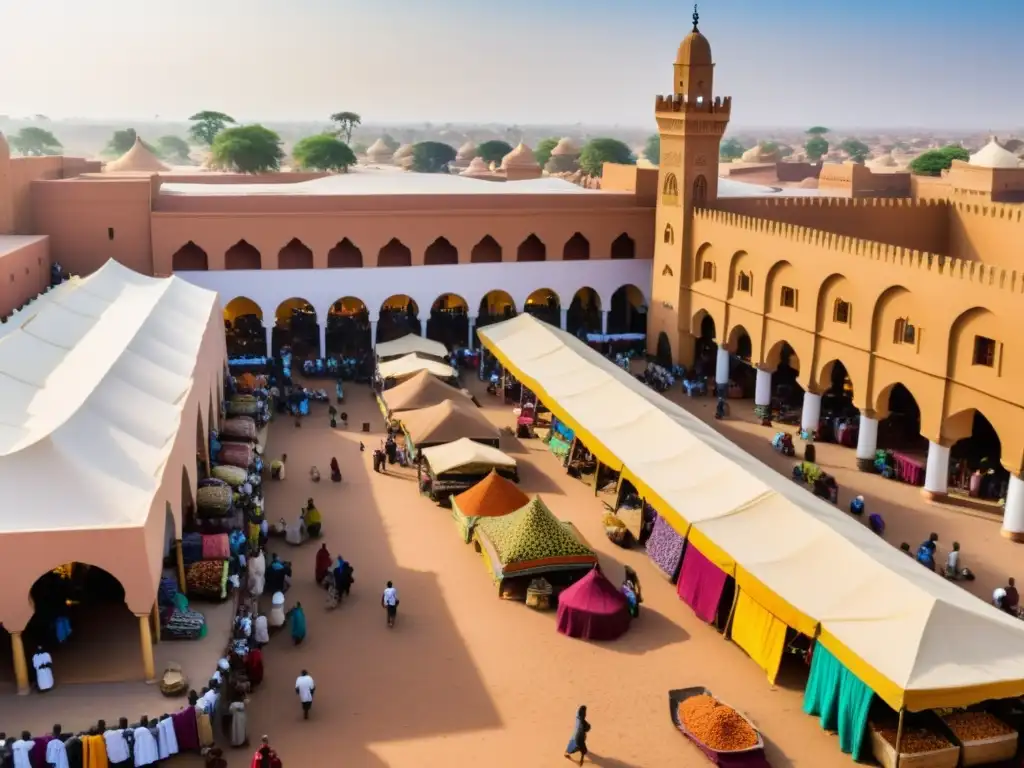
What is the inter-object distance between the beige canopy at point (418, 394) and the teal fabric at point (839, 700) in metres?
11.2

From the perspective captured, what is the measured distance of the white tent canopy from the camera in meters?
11.8

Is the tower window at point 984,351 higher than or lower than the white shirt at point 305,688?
higher

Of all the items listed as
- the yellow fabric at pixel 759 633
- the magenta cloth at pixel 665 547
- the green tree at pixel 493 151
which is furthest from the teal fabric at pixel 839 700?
the green tree at pixel 493 151

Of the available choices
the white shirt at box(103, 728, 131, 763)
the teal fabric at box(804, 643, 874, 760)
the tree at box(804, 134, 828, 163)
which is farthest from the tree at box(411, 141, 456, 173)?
the white shirt at box(103, 728, 131, 763)

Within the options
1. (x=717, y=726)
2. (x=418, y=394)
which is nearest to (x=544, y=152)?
(x=418, y=394)

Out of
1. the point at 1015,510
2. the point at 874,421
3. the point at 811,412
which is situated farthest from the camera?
the point at 811,412

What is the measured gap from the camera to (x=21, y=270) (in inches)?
992

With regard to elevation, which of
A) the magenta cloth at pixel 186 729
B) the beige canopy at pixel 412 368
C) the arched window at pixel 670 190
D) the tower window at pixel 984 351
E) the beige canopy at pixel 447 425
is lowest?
the magenta cloth at pixel 186 729

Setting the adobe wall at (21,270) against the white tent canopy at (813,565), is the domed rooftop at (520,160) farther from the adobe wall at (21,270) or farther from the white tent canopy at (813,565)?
the white tent canopy at (813,565)

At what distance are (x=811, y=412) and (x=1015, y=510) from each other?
6090 millimetres

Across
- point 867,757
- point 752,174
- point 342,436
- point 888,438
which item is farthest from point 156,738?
point 752,174

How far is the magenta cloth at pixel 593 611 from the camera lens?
49.1ft

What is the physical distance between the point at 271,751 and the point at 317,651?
123 inches

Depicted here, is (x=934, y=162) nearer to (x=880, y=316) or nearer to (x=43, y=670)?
(x=880, y=316)
